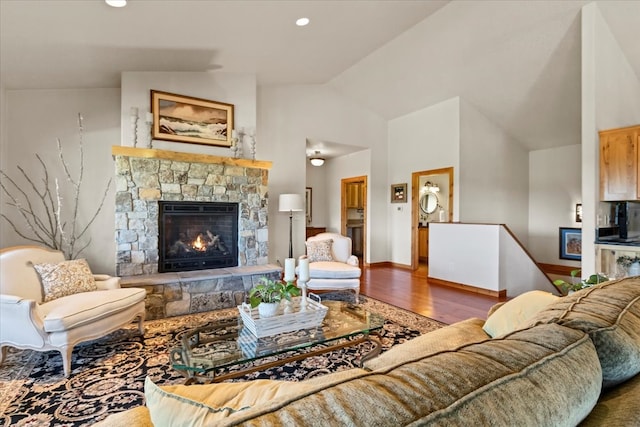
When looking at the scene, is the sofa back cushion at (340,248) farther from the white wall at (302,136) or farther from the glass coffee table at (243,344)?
the glass coffee table at (243,344)

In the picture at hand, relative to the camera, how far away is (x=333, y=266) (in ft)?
13.7

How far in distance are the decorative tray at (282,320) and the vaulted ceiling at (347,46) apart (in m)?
2.67

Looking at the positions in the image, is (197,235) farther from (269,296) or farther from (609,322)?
(609,322)

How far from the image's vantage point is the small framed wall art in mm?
6402

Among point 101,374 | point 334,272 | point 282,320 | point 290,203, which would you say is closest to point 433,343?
point 282,320

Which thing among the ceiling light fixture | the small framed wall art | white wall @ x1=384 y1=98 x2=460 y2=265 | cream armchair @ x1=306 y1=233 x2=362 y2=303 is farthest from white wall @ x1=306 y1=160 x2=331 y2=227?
cream armchair @ x1=306 y1=233 x2=362 y2=303

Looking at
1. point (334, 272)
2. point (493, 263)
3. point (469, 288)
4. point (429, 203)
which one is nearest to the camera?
point (334, 272)

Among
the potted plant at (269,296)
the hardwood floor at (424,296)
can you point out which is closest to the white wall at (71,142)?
the potted plant at (269,296)

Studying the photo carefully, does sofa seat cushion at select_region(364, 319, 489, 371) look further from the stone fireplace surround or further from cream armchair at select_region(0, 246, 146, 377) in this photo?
the stone fireplace surround

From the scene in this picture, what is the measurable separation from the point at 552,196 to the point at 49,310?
7.94 meters

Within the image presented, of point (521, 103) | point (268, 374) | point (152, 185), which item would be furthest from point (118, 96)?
point (521, 103)

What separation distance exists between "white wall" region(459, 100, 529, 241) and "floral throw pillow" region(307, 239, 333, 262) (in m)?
2.56

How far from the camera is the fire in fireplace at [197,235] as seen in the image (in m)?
3.96

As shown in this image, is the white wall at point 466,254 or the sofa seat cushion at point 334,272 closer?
the sofa seat cushion at point 334,272
